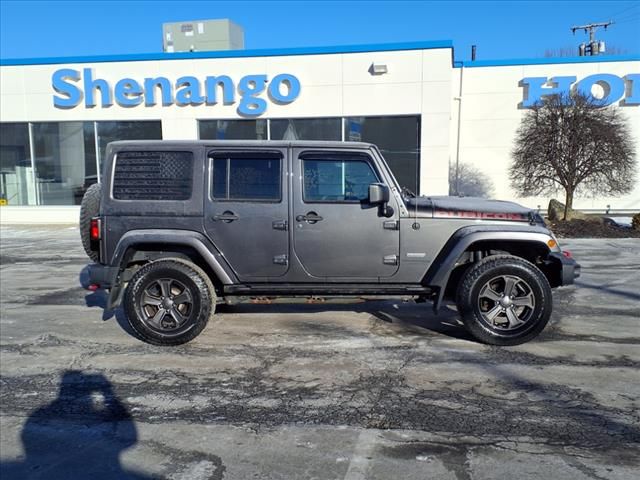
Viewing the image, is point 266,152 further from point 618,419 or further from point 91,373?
point 618,419

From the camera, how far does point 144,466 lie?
2986 millimetres

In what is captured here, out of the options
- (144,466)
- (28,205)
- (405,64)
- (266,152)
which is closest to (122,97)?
(28,205)

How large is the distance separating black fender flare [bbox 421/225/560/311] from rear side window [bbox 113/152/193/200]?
8.57 feet

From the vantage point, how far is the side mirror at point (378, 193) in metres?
4.84

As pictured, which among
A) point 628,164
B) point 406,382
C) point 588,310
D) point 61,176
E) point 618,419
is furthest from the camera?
point 61,176

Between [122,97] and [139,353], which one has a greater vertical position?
[122,97]

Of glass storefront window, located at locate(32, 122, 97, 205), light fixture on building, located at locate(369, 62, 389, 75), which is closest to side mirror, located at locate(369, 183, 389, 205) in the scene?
light fixture on building, located at locate(369, 62, 389, 75)

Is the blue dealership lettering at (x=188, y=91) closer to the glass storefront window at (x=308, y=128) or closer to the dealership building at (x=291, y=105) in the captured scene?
the dealership building at (x=291, y=105)

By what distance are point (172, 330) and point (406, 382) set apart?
239 cm

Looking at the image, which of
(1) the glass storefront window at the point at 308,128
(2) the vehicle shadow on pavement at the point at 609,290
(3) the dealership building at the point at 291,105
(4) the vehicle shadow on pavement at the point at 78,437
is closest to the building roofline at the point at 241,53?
→ (3) the dealership building at the point at 291,105

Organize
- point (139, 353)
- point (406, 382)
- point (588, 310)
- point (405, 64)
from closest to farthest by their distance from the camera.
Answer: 1. point (406, 382)
2. point (139, 353)
3. point (588, 310)
4. point (405, 64)

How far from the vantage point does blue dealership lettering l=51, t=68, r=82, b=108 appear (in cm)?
1809

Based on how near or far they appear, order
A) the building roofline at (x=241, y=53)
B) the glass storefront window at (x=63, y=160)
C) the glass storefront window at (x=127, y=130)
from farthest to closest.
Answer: the glass storefront window at (x=63, y=160), the glass storefront window at (x=127, y=130), the building roofline at (x=241, y=53)

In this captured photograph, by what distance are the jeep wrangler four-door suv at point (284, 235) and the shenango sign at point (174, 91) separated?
1251 cm
